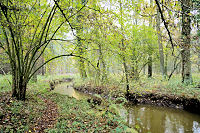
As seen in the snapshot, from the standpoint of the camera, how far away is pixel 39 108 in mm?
5016

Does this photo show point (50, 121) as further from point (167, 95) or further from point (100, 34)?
point (167, 95)

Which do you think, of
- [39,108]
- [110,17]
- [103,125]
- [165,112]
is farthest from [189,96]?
[39,108]

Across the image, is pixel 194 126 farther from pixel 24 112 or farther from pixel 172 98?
pixel 24 112

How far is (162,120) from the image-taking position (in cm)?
593

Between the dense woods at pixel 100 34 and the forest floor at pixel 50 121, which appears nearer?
the dense woods at pixel 100 34

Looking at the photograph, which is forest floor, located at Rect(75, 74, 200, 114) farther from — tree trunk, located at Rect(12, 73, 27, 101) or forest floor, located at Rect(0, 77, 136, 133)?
tree trunk, located at Rect(12, 73, 27, 101)

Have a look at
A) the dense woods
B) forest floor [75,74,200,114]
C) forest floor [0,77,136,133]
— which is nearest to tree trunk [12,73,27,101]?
the dense woods

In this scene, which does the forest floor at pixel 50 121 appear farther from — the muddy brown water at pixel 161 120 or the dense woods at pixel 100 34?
the dense woods at pixel 100 34

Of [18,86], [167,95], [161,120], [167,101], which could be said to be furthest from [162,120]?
[18,86]

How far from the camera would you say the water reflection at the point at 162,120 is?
201 inches

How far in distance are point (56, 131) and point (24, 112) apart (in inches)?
62.2

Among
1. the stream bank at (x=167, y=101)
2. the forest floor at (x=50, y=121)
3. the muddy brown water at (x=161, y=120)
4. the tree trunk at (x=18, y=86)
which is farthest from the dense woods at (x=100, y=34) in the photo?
the forest floor at (x=50, y=121)

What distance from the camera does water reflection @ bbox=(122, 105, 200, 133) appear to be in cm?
510

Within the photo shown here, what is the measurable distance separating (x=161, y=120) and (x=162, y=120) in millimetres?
47
